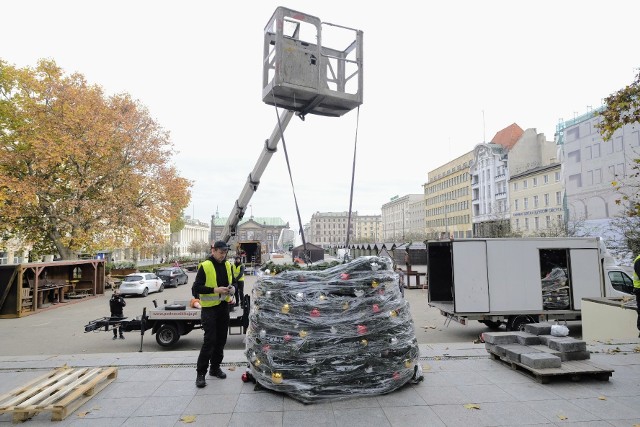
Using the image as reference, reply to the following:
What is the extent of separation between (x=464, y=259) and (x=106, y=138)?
21603 millimetres

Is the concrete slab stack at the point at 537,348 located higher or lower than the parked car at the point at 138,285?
A: higher

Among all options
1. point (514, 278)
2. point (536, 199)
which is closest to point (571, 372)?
point (514, 278)

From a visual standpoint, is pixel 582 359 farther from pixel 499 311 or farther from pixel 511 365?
pixel 499 311

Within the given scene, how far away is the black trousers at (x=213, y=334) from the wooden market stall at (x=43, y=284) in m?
15.7

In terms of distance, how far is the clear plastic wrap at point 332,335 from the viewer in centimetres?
491

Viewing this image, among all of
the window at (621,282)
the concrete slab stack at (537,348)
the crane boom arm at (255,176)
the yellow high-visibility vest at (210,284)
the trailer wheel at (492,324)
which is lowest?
the trailer wheel at (492,324)

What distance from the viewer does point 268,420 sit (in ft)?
14.3

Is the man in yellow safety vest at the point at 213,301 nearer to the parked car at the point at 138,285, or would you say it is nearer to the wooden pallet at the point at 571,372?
the wooden pallet at the point at 571,372

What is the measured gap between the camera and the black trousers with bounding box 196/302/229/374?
552 centimetres

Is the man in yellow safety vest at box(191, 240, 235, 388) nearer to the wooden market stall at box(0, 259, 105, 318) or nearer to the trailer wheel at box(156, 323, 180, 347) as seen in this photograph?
the trailer wheel at box(156, 323, 180, 347)

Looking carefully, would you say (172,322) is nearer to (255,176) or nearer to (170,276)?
(255,176)

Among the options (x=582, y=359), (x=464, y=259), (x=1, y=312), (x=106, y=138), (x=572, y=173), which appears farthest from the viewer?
(x=572, y=173)

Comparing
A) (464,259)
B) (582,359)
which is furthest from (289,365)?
(464,259)

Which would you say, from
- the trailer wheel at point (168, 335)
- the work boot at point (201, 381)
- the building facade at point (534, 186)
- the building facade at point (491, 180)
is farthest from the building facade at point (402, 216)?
the work boot at point (201, 381)
